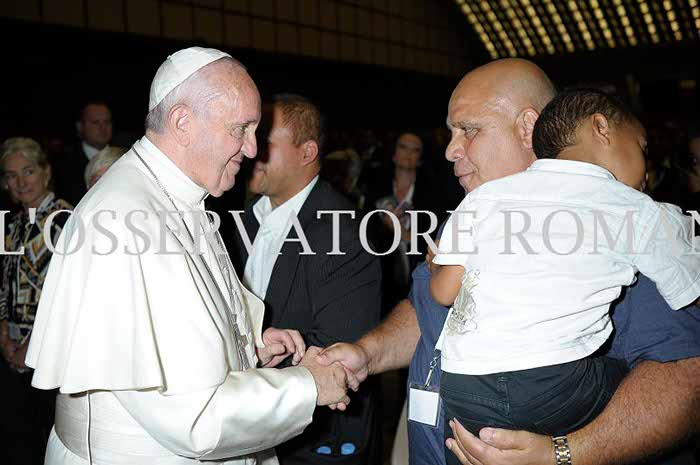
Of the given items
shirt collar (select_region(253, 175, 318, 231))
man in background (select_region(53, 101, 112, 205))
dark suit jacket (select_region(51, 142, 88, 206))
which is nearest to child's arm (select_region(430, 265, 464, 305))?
shirt collar (select_region(253, 175, 318, 231))

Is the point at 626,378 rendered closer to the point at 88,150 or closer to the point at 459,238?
the point at 459,238

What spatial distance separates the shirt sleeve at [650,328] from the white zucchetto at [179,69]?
4.28 ft

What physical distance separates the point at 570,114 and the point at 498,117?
0.93ft

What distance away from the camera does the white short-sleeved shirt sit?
4.79 ft

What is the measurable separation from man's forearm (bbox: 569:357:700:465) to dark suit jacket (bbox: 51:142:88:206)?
5008 mm

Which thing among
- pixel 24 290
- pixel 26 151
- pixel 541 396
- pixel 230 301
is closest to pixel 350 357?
pixel 230 301

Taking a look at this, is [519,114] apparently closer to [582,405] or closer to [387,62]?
[582,405]

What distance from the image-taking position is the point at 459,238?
1617 millimetres

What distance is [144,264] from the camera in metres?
1.59

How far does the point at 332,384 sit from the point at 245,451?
306mm

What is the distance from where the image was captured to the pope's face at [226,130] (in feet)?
5.77

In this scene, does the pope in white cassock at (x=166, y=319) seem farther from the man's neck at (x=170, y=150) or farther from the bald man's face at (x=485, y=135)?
the bald man's face at (x=485, y=135)

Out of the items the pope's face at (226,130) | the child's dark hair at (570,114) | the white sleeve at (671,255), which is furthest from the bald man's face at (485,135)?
the pope's face at (226,130)

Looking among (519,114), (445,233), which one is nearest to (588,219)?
(445,233)
